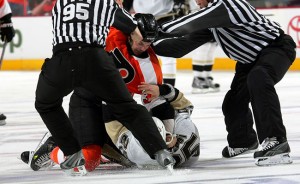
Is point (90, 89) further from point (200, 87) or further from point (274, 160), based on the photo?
point (200, 87)

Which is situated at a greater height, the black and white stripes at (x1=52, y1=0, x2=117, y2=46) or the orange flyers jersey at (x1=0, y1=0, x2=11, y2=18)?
the black and white stripes at (x1=52, y1=0, x2=117, y2=46)

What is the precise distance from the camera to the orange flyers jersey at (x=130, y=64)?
369cm

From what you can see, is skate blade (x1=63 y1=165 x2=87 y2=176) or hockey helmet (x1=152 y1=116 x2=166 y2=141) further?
hockey helmet (x1=152 y1=116 x2=166 y2=141)

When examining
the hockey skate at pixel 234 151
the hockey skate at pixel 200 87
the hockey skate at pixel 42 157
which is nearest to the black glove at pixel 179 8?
the hockey skate at pixel 200 87

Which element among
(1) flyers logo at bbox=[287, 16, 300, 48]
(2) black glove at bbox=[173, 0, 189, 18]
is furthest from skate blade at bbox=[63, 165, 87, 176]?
(1) flyers logo at bbox=[287, 16, 300, 48]

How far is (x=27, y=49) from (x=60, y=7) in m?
7.50

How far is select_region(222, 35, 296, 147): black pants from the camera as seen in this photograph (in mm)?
3688

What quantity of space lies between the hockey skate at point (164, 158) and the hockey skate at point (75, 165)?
1.01 feet

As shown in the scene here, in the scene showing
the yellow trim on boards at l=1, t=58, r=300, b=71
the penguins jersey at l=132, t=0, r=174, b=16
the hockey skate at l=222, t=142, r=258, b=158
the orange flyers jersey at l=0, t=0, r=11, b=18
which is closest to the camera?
the hockey skate at l=222, t=142, r=258, b=158

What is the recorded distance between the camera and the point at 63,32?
3.41 m

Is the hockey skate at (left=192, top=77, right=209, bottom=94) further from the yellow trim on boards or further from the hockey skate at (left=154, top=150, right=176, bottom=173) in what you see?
the hockey skate at (left=154, top=150, right=176, bottom=173)

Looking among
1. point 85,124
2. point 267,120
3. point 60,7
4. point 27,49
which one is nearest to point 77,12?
point 60,7

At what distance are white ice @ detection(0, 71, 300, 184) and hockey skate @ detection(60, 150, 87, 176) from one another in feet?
0.12

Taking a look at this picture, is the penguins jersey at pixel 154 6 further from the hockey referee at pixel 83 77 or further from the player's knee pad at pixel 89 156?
the hockey referee at pixel 83 77
